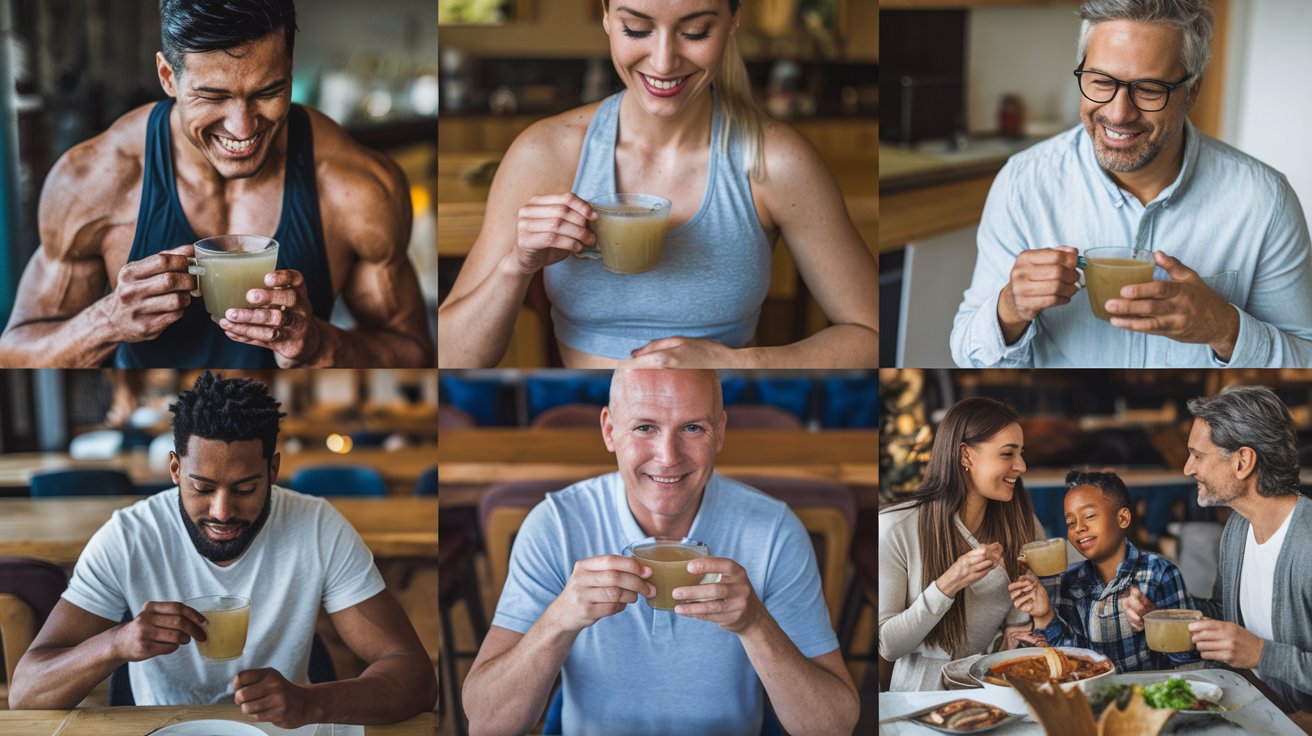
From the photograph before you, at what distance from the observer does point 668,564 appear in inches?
80.0

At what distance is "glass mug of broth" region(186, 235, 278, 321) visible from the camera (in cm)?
200

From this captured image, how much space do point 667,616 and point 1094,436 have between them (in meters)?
0.86

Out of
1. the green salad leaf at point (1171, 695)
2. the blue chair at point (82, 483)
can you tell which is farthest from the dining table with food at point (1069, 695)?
the blue chair at point (82, 483)

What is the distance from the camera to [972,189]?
239 centimetres

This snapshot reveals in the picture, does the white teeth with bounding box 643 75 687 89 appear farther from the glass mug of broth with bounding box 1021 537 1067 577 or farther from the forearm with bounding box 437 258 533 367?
the glass mug of broth with bounding box 1021 537 1067 577

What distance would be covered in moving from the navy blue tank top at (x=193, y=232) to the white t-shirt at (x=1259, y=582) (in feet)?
5.70

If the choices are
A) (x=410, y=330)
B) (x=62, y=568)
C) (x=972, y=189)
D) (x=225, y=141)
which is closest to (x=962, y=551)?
(x=972, y=189)

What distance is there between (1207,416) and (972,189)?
2.00 feet

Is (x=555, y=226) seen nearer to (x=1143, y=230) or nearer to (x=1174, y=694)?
(x=1143, y=230)

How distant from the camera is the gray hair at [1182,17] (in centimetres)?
200

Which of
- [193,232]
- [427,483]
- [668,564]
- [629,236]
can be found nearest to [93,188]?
[193,232]

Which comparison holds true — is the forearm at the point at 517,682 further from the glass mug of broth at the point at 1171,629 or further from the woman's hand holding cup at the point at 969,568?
the glass mug of broth at the point at 1171,629

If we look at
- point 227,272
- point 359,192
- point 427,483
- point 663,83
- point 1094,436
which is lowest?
point 427,483

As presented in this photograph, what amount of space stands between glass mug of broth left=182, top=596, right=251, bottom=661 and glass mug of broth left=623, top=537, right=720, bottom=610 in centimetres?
70
